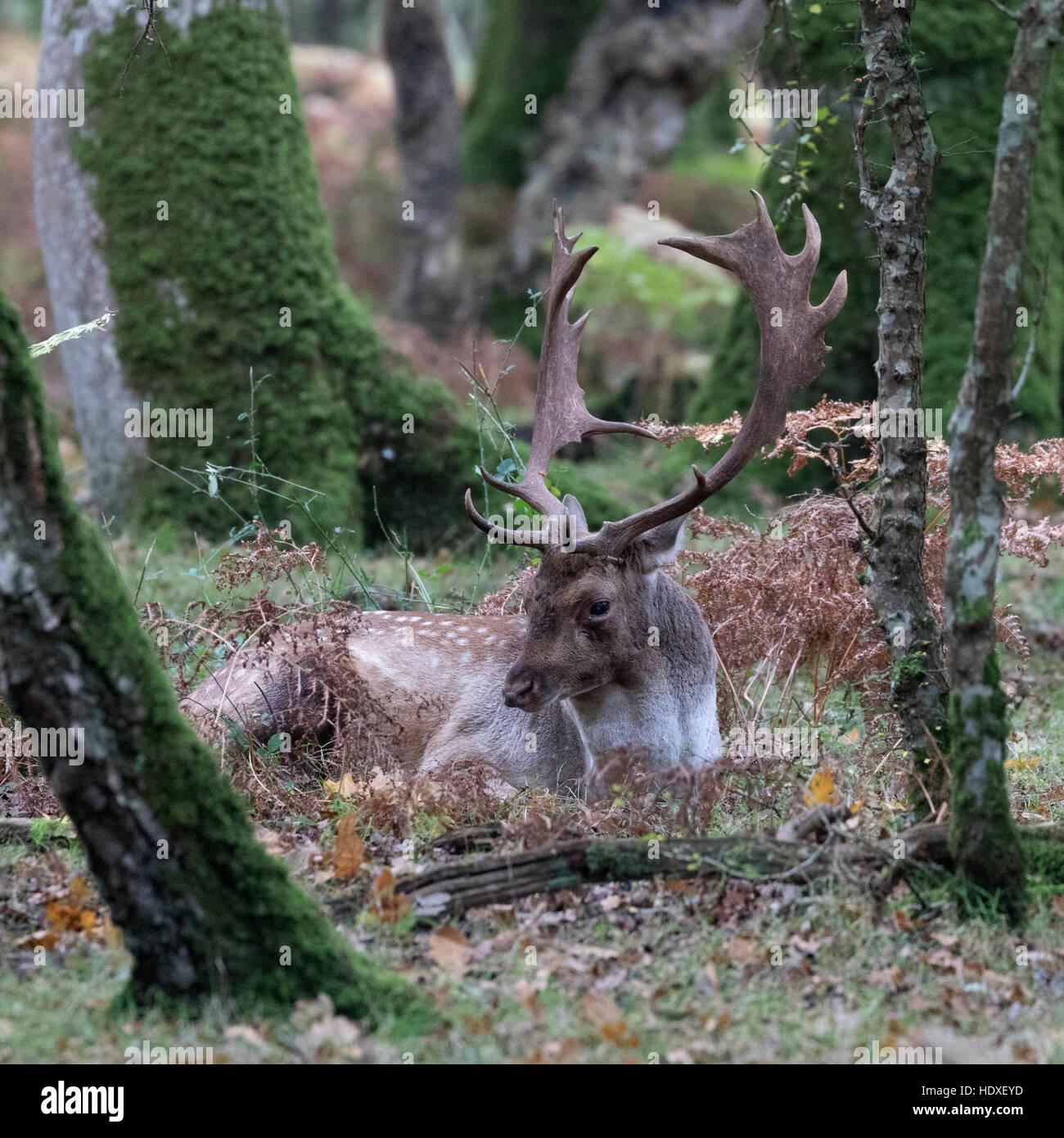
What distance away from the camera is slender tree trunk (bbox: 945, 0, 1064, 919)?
391 centimetres

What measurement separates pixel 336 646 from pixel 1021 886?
312 centimetres

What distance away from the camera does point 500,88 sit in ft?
67.7

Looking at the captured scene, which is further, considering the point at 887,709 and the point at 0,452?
the point at 887,709

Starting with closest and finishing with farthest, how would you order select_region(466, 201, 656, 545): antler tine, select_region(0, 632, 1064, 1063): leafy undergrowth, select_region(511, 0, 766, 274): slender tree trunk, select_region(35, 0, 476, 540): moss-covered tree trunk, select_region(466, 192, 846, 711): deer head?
1. select_region(0, 632, 1064, 1063): leafy undergrowth
2. select_region(466, 192, 846, 711): deer head
3. select_region(466, 201, 656, 545): antler tine
4. select_region(35, 0, 476, 540): moss-covered tree trunk
5. select_region(511, 0, 766, 274): slender tree trunk

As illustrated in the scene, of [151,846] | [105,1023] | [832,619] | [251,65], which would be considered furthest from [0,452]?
[251,65]

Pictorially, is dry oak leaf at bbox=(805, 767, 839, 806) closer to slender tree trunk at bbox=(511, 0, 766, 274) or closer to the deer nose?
the deer nose

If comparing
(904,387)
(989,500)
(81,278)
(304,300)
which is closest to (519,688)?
(904,387)

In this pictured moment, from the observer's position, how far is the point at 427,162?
17.4 m

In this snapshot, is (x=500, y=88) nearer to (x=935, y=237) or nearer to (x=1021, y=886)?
(x=935, y=237)

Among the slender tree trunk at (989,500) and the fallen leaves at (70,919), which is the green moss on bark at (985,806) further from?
the fallen leaves at (70,919)

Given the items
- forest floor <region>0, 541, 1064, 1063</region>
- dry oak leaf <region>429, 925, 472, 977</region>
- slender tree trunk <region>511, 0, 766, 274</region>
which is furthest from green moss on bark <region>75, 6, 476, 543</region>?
slender tree trunk <region>511, 0, 766, 274</region>

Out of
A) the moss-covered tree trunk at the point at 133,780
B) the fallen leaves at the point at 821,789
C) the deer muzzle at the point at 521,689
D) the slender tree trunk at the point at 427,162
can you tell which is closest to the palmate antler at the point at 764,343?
the deer muzzle at the point at 521,689

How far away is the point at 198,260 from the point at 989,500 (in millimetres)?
6478

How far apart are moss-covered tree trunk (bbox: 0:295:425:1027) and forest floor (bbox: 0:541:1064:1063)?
0.12 meters
